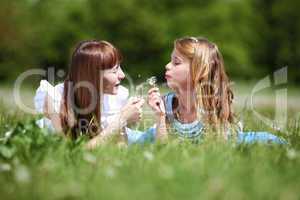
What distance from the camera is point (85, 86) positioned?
5363mm

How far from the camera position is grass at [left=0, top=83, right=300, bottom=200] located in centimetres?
296

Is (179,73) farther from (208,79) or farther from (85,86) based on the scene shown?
(85,86)

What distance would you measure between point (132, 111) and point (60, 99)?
66 cm

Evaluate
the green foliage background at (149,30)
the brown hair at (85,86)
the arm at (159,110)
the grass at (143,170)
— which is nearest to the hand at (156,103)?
the arm at (159,110)

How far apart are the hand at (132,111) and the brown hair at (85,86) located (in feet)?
0.81

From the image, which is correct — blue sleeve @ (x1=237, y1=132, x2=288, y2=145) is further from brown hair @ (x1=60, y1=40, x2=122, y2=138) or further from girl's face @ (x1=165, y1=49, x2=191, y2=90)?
brown hair @ (x1=60, y1=40, x2=122, y2=138)

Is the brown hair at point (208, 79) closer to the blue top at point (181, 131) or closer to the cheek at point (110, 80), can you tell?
the blue top at point (181, 131)

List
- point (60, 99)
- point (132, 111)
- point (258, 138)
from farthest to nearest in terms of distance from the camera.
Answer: point (60, 99), point (132, 111), point (258, 138)

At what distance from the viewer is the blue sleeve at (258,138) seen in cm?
450

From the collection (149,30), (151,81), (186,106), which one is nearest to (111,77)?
(151,81)

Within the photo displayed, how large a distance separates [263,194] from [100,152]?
1.33 metres

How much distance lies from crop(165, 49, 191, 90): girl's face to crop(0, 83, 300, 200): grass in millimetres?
885

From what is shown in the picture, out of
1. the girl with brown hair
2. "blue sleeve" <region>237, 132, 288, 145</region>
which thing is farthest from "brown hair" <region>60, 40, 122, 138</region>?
"blue sleeve" <region>237, 132, 288, 145</region>

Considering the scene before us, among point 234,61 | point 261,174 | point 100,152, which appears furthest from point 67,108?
point 234,61
